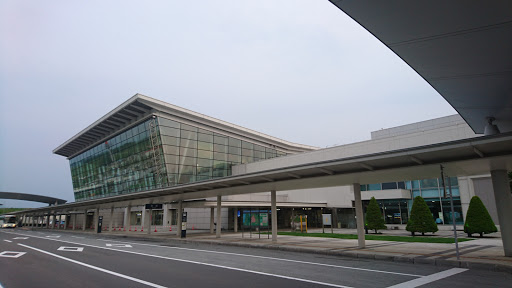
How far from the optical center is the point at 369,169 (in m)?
15.6

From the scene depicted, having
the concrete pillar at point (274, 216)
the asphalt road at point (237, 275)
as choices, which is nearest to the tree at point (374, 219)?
the concrete pillar at point (274, 216)

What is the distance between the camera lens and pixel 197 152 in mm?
43844

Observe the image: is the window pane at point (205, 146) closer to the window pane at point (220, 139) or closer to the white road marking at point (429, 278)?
the window pane at point (220, 139)

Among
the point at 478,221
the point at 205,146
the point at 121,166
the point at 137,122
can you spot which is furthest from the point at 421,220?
the point at 121,166

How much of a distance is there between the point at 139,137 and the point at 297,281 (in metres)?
38.5

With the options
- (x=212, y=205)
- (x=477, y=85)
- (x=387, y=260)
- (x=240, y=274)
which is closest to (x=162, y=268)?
(x=240, y=274)

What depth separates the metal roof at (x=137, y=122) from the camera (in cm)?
4003

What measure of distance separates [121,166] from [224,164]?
53.4 feet

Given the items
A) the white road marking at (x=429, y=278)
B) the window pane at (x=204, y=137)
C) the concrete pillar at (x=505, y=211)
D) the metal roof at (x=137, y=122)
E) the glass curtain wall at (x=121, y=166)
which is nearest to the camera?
the white road marking at (x=429, y=278)

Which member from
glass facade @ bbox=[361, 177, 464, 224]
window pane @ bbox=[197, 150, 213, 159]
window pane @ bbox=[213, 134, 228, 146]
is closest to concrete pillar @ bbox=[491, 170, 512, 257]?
glass facade @ bbox=[361, 177, 464, 224]

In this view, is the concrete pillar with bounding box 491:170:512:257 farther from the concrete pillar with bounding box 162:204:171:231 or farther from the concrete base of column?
the concrete pillar with bounding box 162:204:171:231

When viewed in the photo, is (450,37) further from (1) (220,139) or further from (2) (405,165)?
(1) (220,139)

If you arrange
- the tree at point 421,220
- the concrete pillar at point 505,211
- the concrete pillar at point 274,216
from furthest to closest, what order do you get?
the tree at point 421,220, the concrete pillar at point 274,216, the concrete pillar at point 505,211

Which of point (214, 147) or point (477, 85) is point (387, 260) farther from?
point (214, 147)
